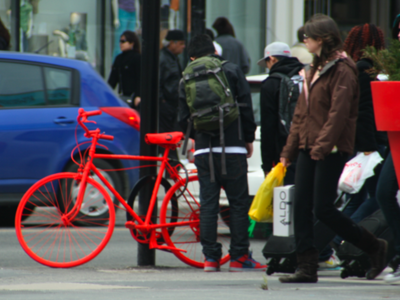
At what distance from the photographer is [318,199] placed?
487cm

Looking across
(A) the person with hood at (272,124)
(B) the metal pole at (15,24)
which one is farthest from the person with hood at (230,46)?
(A) the person with hood at (272,124)

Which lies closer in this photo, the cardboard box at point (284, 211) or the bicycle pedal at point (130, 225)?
the cardboard box at point (284, 211)

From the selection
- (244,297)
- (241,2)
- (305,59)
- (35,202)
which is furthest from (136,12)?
(244,297)

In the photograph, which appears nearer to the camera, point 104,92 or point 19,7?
point 104,92

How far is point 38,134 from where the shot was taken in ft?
25.7

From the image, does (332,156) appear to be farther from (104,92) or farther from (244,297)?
(104,92)

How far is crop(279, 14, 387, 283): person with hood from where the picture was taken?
189 inches

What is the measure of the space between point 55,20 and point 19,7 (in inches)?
32.5

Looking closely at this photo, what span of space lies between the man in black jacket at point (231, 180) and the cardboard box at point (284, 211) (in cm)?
51

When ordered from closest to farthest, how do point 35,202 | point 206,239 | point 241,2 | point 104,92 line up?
point 206,239
point 35,202
point 104,92
point 241,2

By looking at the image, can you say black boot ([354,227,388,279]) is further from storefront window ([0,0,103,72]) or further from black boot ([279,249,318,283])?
storefront window ([0,0,103,72])

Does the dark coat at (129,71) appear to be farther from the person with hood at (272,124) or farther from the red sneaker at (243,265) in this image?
the red sneaker at (243,265)

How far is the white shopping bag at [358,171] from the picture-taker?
5.62m

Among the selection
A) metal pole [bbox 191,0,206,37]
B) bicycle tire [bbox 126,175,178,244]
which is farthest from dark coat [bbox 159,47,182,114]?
bicycle tire [bbox 126,175,178,244]
